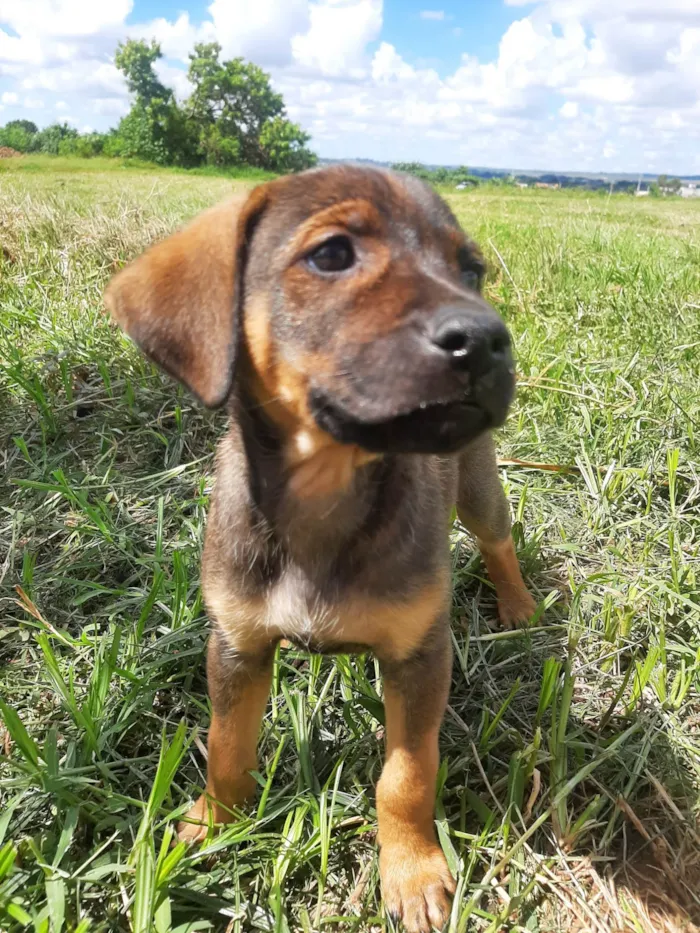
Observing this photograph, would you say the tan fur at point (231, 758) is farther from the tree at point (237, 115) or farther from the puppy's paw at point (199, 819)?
the tree at point (237, 115)

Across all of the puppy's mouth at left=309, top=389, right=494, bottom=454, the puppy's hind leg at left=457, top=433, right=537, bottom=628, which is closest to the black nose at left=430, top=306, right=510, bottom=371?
the puppy's mouth at left=309, top=389, right=494, bottom=454

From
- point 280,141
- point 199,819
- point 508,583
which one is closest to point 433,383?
point 199,819

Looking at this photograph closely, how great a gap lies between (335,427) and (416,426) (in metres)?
0.23

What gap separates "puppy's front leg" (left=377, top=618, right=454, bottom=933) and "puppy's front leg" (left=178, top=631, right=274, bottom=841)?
468 mm

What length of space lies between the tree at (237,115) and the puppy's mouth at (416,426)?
25.0 metres

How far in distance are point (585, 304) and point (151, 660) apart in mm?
4797

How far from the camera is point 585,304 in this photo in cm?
596

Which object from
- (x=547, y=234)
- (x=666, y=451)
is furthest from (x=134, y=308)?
(x=547, y=234)

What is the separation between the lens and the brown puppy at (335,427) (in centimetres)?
165

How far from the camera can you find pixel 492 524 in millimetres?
3268

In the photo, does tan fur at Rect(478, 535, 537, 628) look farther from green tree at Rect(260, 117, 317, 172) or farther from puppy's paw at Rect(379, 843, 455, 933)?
green tree at Rect(260, 117, 317, 172)

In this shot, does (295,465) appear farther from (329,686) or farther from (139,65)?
(139,65)

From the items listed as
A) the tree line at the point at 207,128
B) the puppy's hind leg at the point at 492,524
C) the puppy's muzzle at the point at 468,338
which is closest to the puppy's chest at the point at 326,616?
the puppy's muzzle at the point at 468,338

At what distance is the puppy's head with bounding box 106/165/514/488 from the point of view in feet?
5.20
